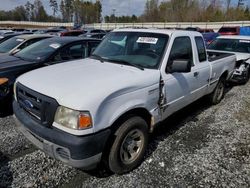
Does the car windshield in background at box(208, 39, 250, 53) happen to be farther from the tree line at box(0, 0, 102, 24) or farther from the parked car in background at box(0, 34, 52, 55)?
the tree line at box(0, 0, 102, 24)

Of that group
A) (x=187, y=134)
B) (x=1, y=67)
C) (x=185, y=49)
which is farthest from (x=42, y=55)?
(x=187, y=134)

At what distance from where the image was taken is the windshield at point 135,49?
3732mm

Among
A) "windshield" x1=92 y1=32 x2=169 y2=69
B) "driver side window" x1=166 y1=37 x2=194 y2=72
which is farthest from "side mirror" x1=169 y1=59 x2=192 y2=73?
"windshield" x1=92 y1=32 x2=169 y2=69

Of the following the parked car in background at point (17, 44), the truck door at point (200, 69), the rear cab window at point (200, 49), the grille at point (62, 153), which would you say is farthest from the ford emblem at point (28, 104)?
the parked car in background at point (17, 44)

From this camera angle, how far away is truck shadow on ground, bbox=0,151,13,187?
10.1ft

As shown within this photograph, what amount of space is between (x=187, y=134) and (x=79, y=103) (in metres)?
2.68

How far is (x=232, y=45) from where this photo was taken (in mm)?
9047

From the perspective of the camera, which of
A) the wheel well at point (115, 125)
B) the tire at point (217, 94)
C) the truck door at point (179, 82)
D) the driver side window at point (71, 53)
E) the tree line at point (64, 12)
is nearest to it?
the wheel well at point (115, 125)

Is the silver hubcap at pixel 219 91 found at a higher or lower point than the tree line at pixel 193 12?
lower

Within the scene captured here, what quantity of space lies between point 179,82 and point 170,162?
4.19 ft

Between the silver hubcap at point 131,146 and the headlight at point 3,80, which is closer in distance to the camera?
the silver hubcap at point 131,146

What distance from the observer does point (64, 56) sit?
585cm

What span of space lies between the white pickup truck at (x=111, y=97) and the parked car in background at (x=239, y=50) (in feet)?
13.9

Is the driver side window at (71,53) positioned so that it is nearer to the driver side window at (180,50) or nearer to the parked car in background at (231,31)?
the driver side window at (180,50)
